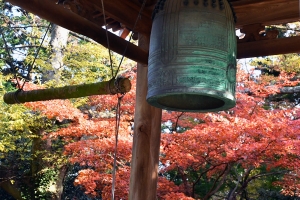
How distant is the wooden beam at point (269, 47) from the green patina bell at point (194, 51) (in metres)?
1.02

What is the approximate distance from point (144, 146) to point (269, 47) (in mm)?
1277

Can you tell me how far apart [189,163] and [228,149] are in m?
0.92

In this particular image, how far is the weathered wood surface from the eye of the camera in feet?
7.28

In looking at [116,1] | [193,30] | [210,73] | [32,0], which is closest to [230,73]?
[210,73]

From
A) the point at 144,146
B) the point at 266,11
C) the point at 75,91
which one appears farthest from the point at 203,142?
the point at 75,91

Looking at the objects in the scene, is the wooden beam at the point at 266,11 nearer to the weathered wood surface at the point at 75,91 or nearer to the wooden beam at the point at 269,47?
the wooden beam at the point at 269,47

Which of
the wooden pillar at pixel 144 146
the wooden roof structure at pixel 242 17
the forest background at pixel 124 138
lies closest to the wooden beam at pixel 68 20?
the wooden roof structure at pixel 242 17

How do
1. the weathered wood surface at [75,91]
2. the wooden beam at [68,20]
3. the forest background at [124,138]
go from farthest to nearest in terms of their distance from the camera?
the forest background at [124,138], the weathered wood surface at [75,91], the wooden beam at [68,20]

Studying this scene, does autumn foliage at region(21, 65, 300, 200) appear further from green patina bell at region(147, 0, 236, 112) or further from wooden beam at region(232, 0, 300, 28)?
green patina bell at region(147, 0, 236, 112)

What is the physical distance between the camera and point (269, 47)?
8.95ft

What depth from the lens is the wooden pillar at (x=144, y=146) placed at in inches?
123

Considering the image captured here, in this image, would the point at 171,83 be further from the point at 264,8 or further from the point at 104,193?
the point at 104,193

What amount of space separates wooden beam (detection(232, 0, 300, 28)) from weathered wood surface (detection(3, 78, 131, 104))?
3.61ft

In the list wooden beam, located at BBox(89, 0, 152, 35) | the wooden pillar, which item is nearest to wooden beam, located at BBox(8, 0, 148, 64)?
wooden beam, located at BBox(89, 0, 152, 35)
